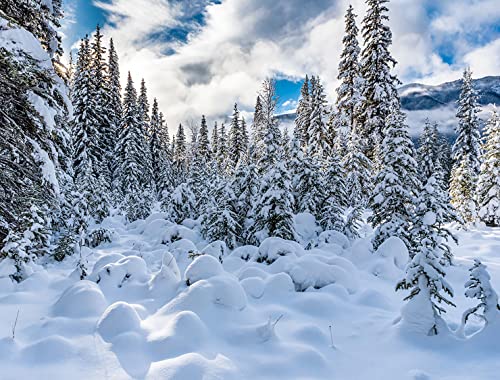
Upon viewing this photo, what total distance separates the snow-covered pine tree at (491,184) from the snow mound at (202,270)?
70.9 ft

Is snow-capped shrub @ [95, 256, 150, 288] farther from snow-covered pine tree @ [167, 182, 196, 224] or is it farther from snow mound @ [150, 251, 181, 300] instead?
snow-covered pine tree @ [167, 182, 196, 224]

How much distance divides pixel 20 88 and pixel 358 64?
24.3 metres

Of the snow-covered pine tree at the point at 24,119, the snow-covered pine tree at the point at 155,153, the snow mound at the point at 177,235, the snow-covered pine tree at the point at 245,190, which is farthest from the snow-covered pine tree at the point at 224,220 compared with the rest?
the snow-covered pine tree at the point at 155,153

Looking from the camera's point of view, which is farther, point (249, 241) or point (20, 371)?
point (249, 241)

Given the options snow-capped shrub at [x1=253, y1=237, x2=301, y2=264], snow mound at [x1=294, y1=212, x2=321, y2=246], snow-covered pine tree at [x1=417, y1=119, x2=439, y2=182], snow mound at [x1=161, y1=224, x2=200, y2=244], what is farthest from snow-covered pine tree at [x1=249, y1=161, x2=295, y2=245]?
snow-covered pine tree at [x1=417, y1=119, x2=439, y2=182]

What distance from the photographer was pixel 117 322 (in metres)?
4.78

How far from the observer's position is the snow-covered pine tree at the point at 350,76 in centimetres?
2486

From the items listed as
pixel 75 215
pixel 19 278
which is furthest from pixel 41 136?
pixel 75 215

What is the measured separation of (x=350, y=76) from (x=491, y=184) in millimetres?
12760

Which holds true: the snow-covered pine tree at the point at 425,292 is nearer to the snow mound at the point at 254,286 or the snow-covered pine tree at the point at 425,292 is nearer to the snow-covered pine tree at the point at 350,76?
the snow mound at the point at 254,286

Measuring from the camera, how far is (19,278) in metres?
7.65

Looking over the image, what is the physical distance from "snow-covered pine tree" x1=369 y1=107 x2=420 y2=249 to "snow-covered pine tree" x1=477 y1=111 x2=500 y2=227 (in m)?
13.4

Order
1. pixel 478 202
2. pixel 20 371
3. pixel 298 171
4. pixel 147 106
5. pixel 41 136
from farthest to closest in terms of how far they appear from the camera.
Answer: pixel 147 106, pixel 478 202, pixel 298 171, pixel 41 136, pixel 20 371

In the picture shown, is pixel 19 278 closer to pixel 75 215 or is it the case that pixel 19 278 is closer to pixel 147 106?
pixel 75 215
